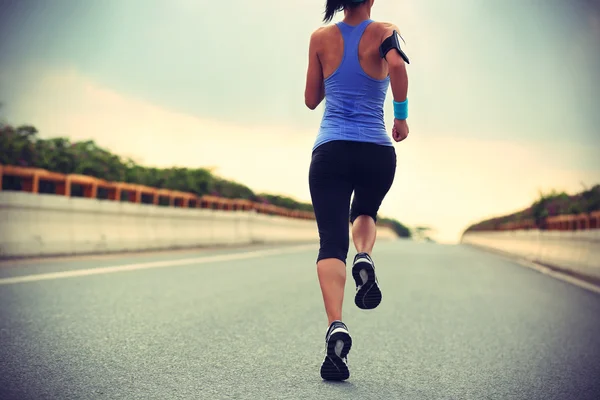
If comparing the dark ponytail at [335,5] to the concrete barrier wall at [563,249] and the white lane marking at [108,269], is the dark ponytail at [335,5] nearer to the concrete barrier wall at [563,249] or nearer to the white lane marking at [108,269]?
the white lane marking at [108,269]

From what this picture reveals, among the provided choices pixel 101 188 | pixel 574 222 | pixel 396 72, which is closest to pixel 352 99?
pixel 396 72

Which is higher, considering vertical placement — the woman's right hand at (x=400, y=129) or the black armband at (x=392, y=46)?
the black armband at (x=392, y=46)

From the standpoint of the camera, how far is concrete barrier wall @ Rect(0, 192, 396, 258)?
11680 mm

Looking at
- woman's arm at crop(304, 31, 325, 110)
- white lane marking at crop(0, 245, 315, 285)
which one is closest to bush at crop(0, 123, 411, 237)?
white lane marking at crop(0, 245, 315, 285)

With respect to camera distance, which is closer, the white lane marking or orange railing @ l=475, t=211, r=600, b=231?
the white lane marking

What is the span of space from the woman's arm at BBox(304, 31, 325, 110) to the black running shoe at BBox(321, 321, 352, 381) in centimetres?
129

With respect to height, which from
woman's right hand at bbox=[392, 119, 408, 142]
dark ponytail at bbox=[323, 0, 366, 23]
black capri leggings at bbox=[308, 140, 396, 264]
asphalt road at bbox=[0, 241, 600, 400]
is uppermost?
dark ponytail at bbox=[323, 0, 366, 23]

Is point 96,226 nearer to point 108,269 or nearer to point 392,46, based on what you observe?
point 108,269

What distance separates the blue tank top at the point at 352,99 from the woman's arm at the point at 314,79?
10 centimetres

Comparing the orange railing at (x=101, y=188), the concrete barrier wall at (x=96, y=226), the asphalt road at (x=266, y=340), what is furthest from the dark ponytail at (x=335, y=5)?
the orange railing at (x=101, y=188)

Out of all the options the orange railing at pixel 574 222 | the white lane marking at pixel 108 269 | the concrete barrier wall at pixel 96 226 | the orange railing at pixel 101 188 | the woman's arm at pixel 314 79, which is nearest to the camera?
the woman's arm at pixel 314 79

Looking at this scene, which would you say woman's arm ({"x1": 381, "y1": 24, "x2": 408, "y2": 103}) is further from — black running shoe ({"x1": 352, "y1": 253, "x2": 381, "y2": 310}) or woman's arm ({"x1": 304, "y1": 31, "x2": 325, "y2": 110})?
black running shoe ({"x1": 352, "y1": 253, "x2": 381, "y2": 310})

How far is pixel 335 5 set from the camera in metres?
4.22

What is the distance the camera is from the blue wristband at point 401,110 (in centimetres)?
426
